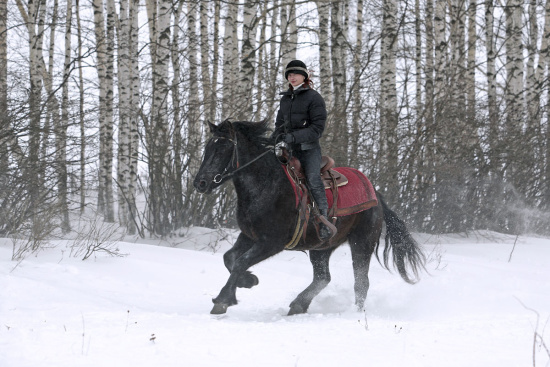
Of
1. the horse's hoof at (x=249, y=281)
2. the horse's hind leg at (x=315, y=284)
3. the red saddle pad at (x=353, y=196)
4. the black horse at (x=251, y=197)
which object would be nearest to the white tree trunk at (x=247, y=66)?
the red saddle pad at (x=353, y=196)

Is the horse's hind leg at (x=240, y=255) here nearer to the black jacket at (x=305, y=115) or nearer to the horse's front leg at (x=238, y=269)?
the horse's front leg at (x=238, y=269)

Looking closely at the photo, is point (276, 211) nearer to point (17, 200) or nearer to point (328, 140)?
point (17, 200)

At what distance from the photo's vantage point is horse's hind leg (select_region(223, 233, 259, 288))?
5.84 m

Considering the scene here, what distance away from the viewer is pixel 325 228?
637cm

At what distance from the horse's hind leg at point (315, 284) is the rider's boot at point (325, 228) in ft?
2.02

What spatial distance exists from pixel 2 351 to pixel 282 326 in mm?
2156

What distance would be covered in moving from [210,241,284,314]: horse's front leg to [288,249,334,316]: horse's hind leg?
2.49 ft

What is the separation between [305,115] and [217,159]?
1.10 meters

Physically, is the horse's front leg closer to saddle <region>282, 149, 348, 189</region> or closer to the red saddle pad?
saddle <region>282, 149, 348, 189</region>

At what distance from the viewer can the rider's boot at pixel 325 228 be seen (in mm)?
6290

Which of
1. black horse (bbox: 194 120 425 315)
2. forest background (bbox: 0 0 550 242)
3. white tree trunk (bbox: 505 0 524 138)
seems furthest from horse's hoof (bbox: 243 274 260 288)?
white tree trunk (bbox: 505 0 524 138)

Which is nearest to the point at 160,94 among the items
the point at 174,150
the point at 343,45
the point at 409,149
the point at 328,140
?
the point at 174,150

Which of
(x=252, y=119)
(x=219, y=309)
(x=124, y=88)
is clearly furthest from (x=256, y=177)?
(x=124, y=88)

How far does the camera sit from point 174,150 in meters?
10.9
